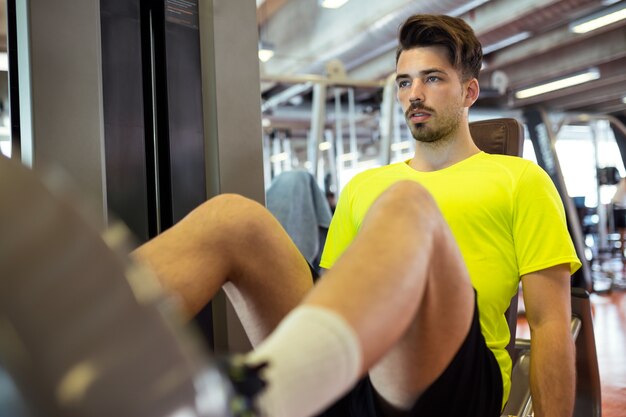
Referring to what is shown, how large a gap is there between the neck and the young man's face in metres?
0.02

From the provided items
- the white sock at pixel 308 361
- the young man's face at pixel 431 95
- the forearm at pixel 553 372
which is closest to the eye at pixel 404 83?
the young man's face at pixel 431 95

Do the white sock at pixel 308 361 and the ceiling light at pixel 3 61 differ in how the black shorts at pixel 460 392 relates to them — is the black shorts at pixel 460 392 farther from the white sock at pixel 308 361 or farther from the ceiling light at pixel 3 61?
the ceiling light at pixel 3 61

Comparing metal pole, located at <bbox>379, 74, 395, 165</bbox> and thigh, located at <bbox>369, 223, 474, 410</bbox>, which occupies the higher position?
metal pole, located at <bbox>379, 74, 395, 165</bbox>

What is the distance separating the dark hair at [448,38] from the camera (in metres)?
1.46

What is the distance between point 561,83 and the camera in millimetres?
8297

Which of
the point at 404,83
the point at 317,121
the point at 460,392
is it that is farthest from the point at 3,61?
the point at 317,121

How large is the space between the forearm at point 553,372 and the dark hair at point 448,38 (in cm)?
67

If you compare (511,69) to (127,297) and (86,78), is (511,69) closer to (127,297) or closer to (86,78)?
(86,78)

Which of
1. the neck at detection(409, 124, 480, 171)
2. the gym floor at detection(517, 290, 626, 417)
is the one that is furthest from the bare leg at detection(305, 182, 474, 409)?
the gym floor at detection(517, 290, 626, 417)

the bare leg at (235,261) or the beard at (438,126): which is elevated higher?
the beard at (438,126)

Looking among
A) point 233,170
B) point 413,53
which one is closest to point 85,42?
point 233,170

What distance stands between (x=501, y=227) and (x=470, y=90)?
16.8 inches

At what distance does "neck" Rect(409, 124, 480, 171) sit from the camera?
147cm

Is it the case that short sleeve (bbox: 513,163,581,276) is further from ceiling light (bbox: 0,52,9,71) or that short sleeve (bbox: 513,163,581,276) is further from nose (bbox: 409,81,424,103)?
ceiling light (bbox: 0,52,9,71)
